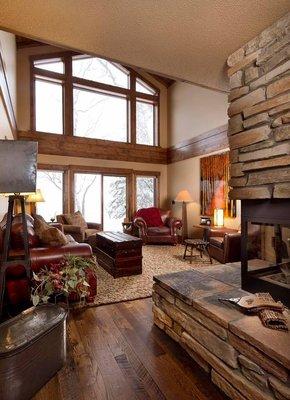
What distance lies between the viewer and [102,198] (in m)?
7.18

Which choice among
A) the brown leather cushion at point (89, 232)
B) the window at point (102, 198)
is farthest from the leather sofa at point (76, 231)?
the window at point (102, 198)

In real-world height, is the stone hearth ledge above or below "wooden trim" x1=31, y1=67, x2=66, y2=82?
below

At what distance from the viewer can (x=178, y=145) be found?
291 inches

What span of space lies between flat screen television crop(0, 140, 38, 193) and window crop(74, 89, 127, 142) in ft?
17.0

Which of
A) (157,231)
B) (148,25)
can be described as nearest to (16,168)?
(148,25)

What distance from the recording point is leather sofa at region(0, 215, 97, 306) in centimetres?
241

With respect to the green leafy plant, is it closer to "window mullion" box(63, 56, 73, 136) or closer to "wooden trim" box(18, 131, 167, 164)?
"wooden trim" box(18, 131, 167, 164)

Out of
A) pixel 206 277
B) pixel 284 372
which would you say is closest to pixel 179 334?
pixel 206 277

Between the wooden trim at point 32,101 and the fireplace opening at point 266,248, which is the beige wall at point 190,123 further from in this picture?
the wooden trim at point 32,101

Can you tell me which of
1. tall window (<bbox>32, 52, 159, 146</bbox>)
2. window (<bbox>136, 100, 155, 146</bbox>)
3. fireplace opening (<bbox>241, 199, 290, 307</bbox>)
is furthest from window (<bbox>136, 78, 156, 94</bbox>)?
fireplace opening (<bbox>241, 199, 290, 307</bbox>)

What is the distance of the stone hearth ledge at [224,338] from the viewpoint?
1.22m

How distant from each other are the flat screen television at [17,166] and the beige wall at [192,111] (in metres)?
4.60

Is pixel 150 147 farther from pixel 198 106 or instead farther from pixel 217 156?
pixel 217 156

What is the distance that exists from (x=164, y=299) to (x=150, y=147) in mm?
6152
